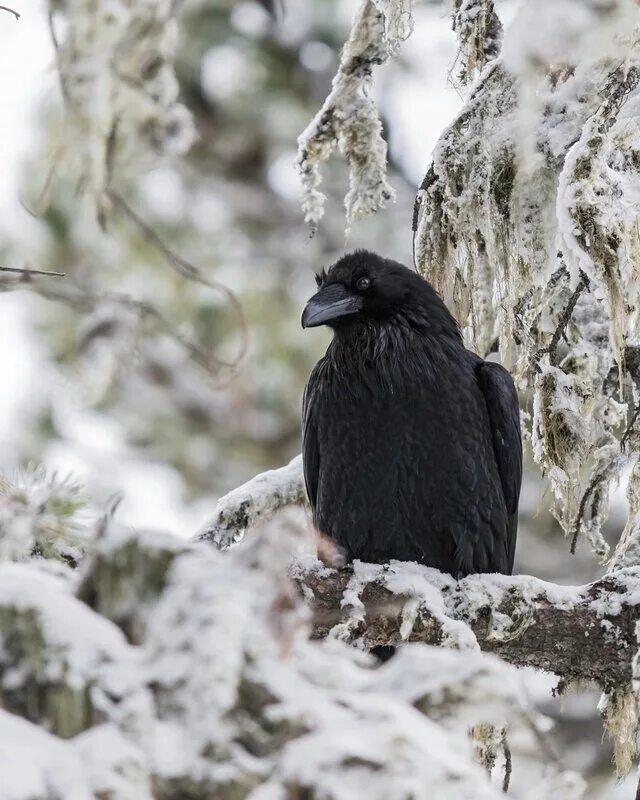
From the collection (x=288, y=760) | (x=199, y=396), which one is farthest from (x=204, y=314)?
(x=288, y=760)

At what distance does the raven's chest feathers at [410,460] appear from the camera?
4301 mm

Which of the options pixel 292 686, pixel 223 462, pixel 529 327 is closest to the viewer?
pixel 292 686

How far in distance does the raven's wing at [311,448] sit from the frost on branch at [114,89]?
257cm

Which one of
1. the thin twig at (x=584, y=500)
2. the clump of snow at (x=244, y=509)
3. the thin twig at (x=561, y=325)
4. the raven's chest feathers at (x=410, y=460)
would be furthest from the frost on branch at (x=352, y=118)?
the thin twig at (x=584, y=500)

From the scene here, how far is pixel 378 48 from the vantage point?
401cm

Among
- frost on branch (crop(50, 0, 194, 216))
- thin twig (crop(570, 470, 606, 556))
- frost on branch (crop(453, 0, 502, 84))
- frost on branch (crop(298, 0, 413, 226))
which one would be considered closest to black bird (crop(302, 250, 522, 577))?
thin twig (crop(570, 470, 606, 556))

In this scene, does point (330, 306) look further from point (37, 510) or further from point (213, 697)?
point (213, 697)

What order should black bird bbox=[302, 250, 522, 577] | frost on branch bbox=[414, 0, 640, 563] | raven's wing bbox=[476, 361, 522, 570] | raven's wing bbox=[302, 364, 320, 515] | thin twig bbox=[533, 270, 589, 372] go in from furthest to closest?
raven's wing bbox=[302, 364, 320, 515] < raven's wing bbox=[476, 361, 522, 570] < black bird bbox=[302, 250, 522, 577] < thin twig bbox=[533, 270, 589, 372] < frost on branch bbox=[414, 0, 640, 563]

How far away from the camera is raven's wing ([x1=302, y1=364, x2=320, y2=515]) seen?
15.0 ft

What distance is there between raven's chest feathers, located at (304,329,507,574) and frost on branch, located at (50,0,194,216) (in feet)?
7.83

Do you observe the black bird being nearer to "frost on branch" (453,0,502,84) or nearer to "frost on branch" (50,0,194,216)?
"frost on branch" (453,0,502,84)

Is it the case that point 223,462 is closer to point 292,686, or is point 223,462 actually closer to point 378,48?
point 378,48

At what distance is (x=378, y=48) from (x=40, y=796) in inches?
123

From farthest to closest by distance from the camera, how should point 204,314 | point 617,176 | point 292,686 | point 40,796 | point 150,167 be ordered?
1. point 204,314
2. point 617,176
3. point 150,167
4. point 292,686
5. point 40,796
